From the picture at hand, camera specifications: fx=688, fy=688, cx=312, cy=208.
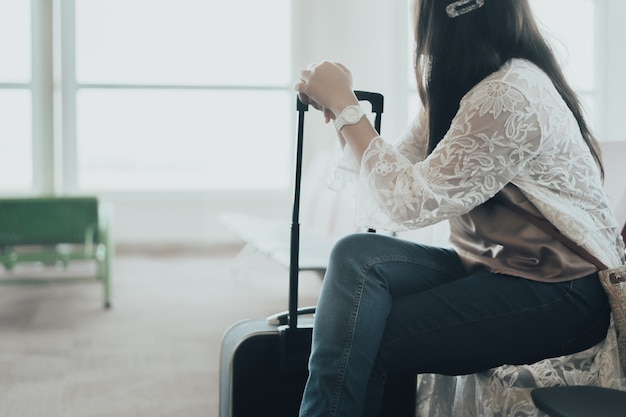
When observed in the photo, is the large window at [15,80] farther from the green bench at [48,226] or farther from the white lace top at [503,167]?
the white lace top at [503,167]

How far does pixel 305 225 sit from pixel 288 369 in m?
2.92

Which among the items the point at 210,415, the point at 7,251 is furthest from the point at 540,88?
the point at 7,251

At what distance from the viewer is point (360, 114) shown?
1.26 metres

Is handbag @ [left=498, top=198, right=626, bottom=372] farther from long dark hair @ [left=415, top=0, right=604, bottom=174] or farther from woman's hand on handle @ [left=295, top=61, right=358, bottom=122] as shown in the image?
woman's hand on handle @ [left=295, top=61, right=358, bottom=122]

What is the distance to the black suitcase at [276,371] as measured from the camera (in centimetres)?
139

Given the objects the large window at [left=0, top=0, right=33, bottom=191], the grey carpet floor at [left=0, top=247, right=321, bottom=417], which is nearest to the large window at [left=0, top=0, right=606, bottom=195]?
the large window at [left=0, top=0, right=33, bottom=191]

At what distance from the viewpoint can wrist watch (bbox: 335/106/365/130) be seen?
1.26 m

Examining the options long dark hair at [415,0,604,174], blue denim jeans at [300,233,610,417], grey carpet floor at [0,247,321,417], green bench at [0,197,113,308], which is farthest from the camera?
green bench at [0,197,113,308]

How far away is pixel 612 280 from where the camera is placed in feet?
3.86

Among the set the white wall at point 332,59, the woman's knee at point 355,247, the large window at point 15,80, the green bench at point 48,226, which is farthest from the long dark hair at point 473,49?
the large window at point 15,80

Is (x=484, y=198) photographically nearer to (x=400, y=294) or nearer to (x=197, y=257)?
(x=400, y=294)

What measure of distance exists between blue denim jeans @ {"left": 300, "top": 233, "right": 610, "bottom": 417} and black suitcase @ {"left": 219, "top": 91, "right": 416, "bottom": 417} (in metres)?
0.21

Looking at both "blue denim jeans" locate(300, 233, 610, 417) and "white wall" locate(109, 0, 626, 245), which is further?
"white wall" locate(109, 0, 626, 245)

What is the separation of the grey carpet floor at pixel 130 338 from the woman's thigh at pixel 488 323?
0.99 m
